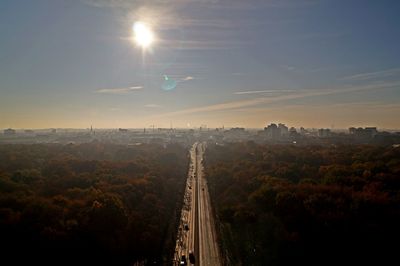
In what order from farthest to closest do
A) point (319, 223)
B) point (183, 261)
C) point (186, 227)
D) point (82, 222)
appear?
point (186, 227), point (319, 223), point (82, 222), point (183, 261)

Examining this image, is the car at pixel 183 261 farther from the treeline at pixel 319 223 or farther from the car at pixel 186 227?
the car at pixel 186 227

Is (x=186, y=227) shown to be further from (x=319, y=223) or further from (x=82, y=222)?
(x=319, y=223)

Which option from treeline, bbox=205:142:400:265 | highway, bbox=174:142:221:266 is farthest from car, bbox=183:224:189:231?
treeline, bbox=205:142:400:265

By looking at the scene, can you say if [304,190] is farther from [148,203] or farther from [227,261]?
[148,203]

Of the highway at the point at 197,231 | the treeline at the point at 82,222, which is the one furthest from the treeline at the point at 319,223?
the treeline at the point at 82,222

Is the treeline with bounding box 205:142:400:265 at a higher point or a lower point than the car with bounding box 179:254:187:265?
higher

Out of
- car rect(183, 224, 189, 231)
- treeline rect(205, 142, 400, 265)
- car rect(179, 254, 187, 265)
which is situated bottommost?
car rect(179, 254, 187, 265)

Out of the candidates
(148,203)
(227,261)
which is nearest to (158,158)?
(148,203)

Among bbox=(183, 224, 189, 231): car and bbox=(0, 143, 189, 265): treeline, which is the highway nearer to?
bbox=(183, 224, 189, 231): car

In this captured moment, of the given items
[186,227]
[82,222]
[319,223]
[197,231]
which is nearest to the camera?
[82,222]

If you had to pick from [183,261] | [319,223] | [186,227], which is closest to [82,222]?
[183,261]
